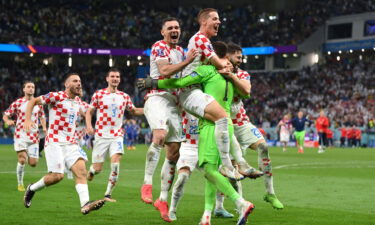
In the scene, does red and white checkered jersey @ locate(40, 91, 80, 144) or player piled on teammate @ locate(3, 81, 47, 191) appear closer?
red and white checkered jersey @ locate(40, 91, 80, 144)

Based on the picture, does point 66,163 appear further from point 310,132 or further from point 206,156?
point 310,132

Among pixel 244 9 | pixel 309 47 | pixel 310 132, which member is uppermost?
pixel 244 9

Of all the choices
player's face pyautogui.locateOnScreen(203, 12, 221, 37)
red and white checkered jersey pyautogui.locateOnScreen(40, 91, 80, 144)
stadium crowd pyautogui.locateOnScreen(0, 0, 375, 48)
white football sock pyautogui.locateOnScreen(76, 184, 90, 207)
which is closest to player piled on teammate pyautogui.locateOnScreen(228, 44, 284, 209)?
player's face pyautogui.locateOnScreen(203, 12, 221, 37)

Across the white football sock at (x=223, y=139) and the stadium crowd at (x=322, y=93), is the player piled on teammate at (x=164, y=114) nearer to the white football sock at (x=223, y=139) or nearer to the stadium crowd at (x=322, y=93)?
the white football sock at (x=223, y=139)

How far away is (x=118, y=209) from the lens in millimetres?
11930

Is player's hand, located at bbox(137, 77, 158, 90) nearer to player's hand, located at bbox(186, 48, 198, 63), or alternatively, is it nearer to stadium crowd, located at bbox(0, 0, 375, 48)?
player's hand, located at bbox(186, 48, 198, 63)

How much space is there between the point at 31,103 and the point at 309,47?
187 ft

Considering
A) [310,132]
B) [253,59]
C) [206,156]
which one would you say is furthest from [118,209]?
[253,59]

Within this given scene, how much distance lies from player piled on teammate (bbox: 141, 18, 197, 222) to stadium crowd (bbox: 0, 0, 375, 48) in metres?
50.0

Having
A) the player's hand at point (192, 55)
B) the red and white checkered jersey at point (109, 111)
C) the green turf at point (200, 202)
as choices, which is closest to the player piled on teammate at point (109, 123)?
the red and white checkered jersey at point (109, 111)

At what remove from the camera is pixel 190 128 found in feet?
34.5

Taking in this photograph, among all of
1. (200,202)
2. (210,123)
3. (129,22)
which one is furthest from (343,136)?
(210,123)

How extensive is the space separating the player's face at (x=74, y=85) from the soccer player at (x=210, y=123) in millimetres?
2311

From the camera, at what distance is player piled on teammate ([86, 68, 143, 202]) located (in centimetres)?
1423
